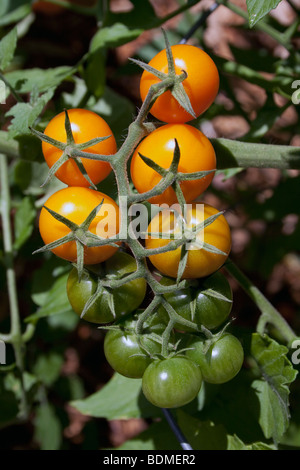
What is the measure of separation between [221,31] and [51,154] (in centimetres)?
162

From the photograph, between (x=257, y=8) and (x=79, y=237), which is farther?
(x=257, y=8)

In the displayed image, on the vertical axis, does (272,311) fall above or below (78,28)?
below

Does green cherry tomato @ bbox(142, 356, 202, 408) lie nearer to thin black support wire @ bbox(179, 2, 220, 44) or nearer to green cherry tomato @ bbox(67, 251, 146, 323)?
green cherry tomato @ bbox(67, 251, 146, 323)

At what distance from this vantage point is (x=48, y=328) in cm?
155

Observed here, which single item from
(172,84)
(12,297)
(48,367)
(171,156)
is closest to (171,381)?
(171,156)

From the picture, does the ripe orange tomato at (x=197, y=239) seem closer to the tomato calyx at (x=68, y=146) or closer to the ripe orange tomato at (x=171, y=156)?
the ripe orange tomato at (x=171, y=156)

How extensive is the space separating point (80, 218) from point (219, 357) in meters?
0.32

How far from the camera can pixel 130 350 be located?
84 cm

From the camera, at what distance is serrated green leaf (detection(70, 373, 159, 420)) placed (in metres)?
1.18

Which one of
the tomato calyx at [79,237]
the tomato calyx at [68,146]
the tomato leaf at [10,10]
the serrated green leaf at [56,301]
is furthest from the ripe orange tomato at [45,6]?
the tomato calyx at [79,237]

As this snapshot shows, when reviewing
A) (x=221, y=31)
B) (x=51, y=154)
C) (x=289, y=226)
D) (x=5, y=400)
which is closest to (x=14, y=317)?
(x=5, y=400)

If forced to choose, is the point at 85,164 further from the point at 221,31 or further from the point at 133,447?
the point at 221,31

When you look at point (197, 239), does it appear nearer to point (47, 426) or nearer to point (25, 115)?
point (25, 115)
